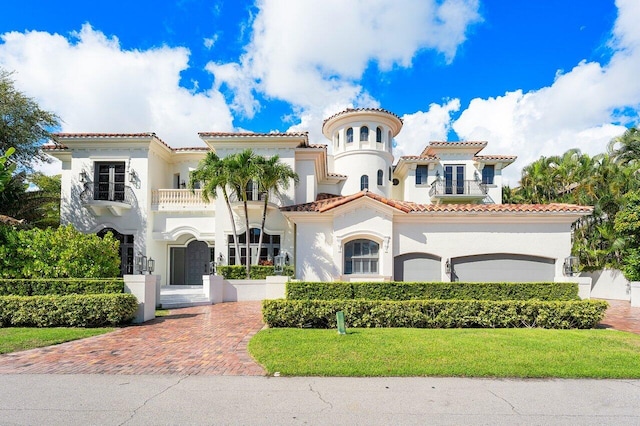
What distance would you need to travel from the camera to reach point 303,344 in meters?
8.32

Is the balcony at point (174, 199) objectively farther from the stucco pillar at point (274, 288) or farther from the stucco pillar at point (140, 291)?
the stucco pillar at point (140, 291)

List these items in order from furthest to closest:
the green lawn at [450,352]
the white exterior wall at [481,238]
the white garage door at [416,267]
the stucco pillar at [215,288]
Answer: the white garage door at [416,267], the white exterior wall at [481,238], the stucco pillar at [215,288], the green lawn at [450,352]

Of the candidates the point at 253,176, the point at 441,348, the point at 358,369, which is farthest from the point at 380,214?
the point at 358,369

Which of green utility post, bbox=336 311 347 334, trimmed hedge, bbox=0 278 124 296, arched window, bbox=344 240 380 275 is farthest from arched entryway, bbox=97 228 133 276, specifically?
green utility post, bbox=336 311 347 334

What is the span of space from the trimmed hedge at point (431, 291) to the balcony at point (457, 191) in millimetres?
15187

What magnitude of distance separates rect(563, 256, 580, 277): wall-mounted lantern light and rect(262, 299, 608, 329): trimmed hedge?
6.36 m

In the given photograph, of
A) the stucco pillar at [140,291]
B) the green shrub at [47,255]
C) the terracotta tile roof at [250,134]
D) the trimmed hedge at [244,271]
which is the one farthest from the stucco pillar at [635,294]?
the green shrub at [47,255]

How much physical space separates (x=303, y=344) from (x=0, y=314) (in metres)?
9.35

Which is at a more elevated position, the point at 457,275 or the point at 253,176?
the point at 253,176

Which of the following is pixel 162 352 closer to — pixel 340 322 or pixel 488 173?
pixel 340 322

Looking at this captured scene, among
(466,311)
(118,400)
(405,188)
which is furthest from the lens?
(405,188)

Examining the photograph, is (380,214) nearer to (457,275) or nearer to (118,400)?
(457,275)

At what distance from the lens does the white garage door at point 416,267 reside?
1722cm

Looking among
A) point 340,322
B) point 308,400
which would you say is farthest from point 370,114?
point 308,400
